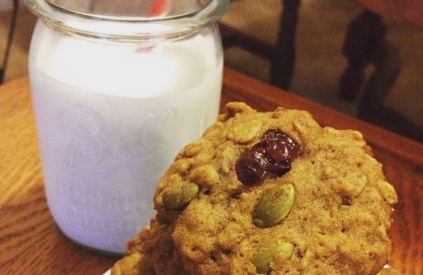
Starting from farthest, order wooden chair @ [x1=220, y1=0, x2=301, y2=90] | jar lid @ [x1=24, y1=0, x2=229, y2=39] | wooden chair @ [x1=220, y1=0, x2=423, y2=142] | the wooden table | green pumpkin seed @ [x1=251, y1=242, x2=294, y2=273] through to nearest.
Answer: wooden chair @ [x1=220, y1=0, x2=301, y2=90] → wooden chair @ [x1=220, y1=0, x2=423, y2=142] → the wooden table → jar lid @ [x1=24, y1=0, x2=229, y2=39] → green pumpkin seed @ [x1=251, y1=242, x2=294, y2=273]

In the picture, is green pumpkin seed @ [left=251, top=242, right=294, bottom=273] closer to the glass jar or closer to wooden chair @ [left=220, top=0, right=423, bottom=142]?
the glass jar

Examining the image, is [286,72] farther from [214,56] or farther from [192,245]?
[192,245]

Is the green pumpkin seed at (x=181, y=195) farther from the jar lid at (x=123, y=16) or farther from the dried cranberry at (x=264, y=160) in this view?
the jar lid at (x=123, y=16)

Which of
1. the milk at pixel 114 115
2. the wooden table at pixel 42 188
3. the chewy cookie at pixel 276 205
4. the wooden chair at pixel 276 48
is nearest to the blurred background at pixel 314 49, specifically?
the wooden chair at pixel 276 48

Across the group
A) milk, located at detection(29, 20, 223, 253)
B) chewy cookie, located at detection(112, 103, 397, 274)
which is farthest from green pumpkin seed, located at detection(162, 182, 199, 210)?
milk, located at detection(29, 20, 223, 253)

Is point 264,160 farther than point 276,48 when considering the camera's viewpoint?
No

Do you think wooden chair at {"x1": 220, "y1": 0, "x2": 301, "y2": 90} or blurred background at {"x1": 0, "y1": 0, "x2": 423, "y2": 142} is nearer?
wooden chair at {"x1": 220, "y1": 0, "x2": 301, "y2": 90}

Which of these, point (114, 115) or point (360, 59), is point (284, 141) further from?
point (360, 59)

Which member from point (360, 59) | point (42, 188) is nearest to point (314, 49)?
point (360, 59)
